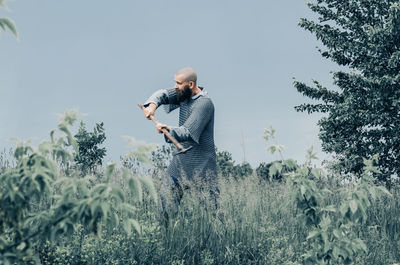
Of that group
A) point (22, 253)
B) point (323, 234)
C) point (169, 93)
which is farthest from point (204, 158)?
point (22, 253)

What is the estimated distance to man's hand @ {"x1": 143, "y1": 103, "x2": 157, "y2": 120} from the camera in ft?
21.3

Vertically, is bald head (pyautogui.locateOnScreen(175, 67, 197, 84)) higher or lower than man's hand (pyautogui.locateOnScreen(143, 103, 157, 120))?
higher

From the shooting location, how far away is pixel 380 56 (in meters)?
12.4

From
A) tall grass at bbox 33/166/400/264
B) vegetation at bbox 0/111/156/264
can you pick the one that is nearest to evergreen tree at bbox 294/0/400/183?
tall grass at bbox 33/166/400/264

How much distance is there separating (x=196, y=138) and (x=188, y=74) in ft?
3.29

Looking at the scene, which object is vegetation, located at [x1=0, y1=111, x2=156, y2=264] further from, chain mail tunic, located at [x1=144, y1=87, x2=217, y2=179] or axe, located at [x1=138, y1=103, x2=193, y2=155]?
chain mail tunic, located at [x1=144, y1=87, x2=217, y2=179]

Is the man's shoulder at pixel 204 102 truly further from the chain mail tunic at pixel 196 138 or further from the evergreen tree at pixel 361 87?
the evergreen tree at pixel 361 87

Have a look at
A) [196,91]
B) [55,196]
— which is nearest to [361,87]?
[196,91]

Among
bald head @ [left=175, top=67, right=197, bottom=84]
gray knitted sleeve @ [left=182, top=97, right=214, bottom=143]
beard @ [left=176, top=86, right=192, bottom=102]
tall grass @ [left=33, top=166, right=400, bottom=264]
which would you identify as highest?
bald head @ [left=175, top=67, right=197, bottom=84]

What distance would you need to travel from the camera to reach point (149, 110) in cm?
658

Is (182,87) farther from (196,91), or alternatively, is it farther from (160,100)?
(160,100)

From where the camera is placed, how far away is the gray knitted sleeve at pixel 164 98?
22.4ft

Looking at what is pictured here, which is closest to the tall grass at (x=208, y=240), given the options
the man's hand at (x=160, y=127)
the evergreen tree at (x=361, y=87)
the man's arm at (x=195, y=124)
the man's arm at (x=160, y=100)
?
the man's arm at (x=195, y=124)

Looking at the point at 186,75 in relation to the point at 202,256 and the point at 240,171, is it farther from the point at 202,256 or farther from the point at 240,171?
the point at 240,171
